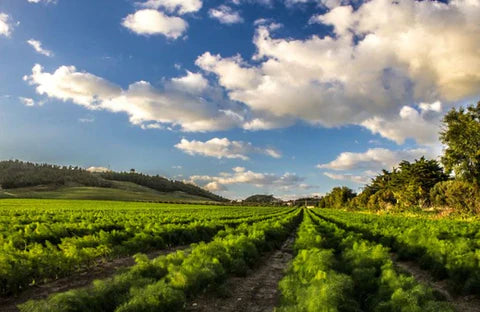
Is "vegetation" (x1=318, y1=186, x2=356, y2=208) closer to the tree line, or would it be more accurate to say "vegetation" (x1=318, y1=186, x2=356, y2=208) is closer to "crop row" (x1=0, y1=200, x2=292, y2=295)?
the tree line

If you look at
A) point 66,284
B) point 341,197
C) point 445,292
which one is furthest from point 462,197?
point 341,197

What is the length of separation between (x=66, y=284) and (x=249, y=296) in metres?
5.80

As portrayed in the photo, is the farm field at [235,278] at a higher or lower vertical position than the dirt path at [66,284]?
higher

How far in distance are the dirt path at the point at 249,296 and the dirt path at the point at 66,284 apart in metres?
3.34

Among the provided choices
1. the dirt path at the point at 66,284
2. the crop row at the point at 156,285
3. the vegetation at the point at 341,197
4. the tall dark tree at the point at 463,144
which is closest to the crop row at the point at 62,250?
the dirt path at the point at 66,284

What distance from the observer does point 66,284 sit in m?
11.6

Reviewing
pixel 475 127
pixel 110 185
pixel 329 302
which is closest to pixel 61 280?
pixel 329 302

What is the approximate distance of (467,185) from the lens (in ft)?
155

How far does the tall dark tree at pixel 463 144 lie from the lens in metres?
45.3

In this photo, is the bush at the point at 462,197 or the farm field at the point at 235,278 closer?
the farm field at the point at 235,278

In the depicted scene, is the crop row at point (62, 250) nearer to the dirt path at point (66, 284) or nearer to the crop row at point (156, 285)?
the dirt path at point (66, 284)

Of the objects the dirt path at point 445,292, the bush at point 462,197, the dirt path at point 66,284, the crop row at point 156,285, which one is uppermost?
the bush at point 462,197

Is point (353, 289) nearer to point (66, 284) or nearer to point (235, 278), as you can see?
point (235, 278)

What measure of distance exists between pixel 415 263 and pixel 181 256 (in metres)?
10.2
